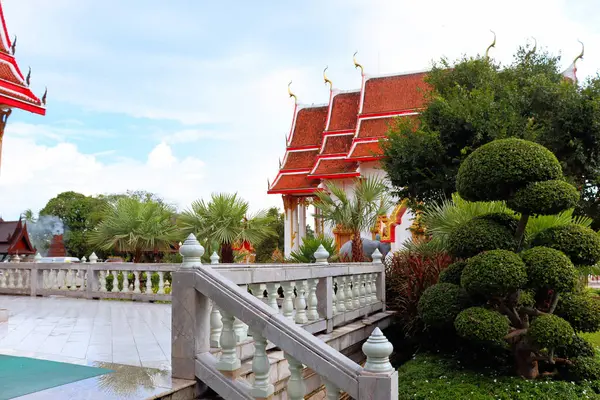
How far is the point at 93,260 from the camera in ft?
43.0

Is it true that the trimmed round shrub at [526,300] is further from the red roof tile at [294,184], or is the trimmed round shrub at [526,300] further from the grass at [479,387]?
the red roof tile at [294,184]

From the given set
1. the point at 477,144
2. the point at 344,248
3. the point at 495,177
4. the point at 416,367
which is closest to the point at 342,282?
the point at 416,367

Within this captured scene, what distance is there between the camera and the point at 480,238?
6648 millimetres

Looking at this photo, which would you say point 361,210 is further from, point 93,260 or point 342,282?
point 93,260

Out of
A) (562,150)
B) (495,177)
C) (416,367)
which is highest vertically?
(562,150)

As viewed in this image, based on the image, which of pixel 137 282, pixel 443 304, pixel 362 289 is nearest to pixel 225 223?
pixel 137 282

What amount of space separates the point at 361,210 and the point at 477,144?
3662mm

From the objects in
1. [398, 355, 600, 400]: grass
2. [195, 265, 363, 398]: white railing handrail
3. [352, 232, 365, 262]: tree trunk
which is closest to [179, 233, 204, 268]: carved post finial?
[195, 265, 363, 398]: white railing handrail

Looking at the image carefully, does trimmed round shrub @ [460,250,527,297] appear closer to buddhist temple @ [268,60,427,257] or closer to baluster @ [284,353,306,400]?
baluster @ [284,353,306,400]

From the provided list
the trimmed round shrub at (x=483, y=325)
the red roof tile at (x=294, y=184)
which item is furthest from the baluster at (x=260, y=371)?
the red roof tile at (x=294, y=184)

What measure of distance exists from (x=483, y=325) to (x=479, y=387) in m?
0.82

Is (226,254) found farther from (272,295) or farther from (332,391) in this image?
(332,391)

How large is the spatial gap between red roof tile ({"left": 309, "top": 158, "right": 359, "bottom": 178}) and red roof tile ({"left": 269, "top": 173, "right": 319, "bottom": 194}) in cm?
118

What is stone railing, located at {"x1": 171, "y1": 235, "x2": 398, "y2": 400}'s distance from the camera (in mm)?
3406
